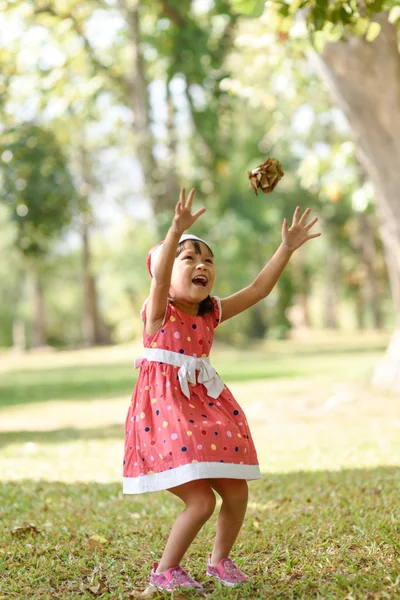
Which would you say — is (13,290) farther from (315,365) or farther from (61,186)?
(61,186)

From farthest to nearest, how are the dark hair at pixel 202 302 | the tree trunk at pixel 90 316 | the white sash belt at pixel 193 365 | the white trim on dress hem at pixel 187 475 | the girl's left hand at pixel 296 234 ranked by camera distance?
the tree trunk at pixel 90 316 < the girl's left hand at pixel 296 234 < the dark hair at pixel 202 302 < the white sash belt at pixel 193 365 < the white trim on dress hem at pixel 187 475

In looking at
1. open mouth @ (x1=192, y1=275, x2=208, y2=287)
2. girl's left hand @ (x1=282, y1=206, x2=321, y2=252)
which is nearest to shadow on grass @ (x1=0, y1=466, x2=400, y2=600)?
open mouth @ (x1=192, y1=275, x2=208, y2=287)

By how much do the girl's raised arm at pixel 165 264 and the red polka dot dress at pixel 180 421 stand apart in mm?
61

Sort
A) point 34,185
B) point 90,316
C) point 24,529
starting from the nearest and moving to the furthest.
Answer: point 24,529 < point 34,185 < point 90,316

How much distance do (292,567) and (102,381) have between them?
537 inches

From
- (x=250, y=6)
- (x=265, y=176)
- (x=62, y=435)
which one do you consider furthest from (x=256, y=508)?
(x=62, y=435)

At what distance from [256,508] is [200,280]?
6.91ft

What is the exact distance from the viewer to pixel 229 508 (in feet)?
10.8

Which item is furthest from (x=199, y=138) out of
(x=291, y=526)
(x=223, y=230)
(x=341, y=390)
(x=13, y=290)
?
(x=13, y=290)

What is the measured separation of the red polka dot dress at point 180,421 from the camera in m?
3.13

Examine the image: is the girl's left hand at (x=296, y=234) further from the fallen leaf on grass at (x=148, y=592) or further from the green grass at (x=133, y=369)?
the green grass at (x=133, y=369)

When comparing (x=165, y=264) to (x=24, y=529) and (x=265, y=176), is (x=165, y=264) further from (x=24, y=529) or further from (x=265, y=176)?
(x=24, y=529)

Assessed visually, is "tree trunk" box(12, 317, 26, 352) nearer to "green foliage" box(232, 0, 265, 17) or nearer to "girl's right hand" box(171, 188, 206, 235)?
"green foliage" box(232, 0, 265, 17)

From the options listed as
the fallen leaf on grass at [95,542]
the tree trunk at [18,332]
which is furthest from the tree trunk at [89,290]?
the fallen leaf on grass at [95,542]
